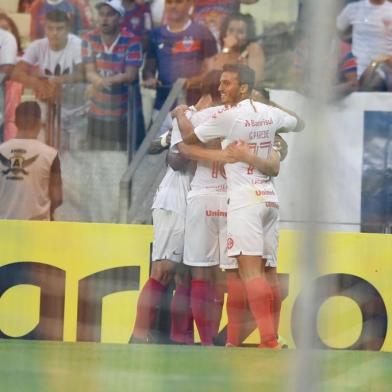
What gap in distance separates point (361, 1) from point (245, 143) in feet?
3.25

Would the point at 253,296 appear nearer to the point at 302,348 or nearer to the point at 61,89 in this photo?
the point at 61,89

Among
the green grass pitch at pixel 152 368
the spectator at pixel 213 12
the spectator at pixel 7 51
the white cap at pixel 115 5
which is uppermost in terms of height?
the white cap at pixel 115 5

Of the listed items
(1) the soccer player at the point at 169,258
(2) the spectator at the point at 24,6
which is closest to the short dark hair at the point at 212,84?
(1) the soccer player at the point at 169,258

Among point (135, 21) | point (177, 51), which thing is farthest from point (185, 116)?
point (135, 21)

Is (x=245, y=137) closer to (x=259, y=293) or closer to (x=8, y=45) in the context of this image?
(x=259, y=293)

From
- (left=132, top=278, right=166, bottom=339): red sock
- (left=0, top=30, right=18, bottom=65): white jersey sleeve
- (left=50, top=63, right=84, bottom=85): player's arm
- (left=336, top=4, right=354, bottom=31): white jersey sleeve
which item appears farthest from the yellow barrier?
(left=336, top=4, right=354, bottom=31): white jersey sleeve

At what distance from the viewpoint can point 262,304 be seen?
364 cm

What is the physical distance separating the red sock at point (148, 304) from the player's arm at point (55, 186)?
493mm

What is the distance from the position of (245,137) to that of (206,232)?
0.49m

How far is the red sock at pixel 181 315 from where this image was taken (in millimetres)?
3812

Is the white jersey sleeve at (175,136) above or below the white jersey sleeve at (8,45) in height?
below

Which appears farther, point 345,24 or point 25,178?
point 25,178

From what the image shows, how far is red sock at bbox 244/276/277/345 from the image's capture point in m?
3.53

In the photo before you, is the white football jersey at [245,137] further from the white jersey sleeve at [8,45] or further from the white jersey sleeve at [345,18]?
the white jersey sleeve at [345,18]
